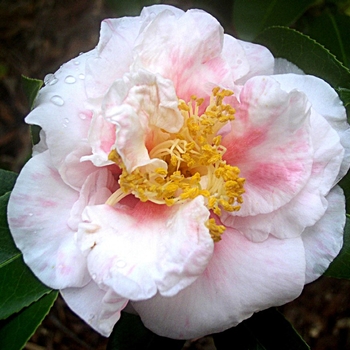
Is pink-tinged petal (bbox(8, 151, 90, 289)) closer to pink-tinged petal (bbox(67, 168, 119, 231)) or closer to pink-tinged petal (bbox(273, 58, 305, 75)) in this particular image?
pink-tinged petal (bbox(67, 168, 119, 231))

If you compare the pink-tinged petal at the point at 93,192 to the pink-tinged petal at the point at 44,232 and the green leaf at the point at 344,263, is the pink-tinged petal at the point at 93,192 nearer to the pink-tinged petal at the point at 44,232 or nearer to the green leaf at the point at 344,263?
the pink-tinged petal at the point at 44,232

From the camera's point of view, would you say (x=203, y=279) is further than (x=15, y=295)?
No

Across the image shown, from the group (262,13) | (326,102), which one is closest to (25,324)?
(326,102)

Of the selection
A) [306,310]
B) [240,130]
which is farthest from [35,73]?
[240,130]

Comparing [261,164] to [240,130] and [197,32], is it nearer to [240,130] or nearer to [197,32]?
[240,130]

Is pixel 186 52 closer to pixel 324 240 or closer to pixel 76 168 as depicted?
pixel 76 168

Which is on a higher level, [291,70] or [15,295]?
[291,70]
